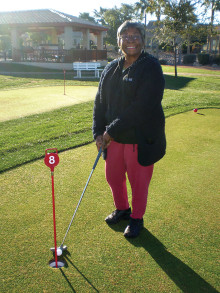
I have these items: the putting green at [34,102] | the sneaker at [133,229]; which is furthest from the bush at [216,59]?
the sneaker at [133,229]

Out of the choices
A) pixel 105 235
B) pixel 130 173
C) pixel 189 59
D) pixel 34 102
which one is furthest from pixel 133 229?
pixel 189 59

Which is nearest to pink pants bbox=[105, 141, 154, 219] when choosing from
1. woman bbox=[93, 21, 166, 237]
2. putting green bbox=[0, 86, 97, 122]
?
woman bbox=[93, 21, 166, 237]

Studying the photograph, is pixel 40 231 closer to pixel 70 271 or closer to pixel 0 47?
pixel 70 271

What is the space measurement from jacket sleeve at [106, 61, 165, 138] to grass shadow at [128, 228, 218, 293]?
98cm

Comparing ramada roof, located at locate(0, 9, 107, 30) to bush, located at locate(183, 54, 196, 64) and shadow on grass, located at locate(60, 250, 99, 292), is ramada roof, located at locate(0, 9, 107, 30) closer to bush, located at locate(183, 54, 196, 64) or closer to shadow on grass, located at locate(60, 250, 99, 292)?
bush, located at locate(183, 54, 196, 64)

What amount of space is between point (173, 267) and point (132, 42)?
5.97ft

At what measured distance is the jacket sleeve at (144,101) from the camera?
2.39m

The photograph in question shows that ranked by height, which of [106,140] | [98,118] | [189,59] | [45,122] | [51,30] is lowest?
[45,122]

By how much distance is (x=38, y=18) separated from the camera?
25.8m

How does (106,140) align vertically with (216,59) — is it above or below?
below

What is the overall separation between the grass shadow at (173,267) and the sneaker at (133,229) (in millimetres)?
43

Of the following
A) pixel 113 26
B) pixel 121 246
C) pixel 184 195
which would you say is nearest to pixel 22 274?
pixel 121 246

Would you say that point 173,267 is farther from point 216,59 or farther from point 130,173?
point 216,59

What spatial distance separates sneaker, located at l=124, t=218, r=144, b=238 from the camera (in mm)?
2635
